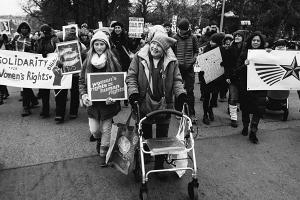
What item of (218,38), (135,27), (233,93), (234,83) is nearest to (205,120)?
(233,93)

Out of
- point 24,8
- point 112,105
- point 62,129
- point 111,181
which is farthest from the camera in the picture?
point 24,8

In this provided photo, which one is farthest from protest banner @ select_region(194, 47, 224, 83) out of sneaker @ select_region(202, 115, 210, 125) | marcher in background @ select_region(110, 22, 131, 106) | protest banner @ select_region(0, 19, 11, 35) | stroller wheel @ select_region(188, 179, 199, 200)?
protest banner @ select_region(0, 19, 11, 35)

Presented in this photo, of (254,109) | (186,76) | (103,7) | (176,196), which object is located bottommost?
(176,196)

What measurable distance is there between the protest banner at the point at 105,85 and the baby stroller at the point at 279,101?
14.1 ft

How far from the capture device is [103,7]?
28656 mm

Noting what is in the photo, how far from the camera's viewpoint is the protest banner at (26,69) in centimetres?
661

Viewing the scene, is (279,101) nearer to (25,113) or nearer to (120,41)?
(120,41)

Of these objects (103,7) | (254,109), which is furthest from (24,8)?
(254,109)

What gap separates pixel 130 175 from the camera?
4051 millimetres

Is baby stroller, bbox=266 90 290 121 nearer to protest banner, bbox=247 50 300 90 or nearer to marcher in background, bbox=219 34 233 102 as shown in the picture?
protest banner, bbox=247 50 300 90

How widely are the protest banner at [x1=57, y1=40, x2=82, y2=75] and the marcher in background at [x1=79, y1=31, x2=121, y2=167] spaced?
1822 millimetres

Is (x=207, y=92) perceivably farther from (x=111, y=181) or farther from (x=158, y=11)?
(x=158, y=11)

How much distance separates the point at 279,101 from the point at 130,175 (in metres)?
4.45

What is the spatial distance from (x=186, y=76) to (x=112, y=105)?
2.44m
